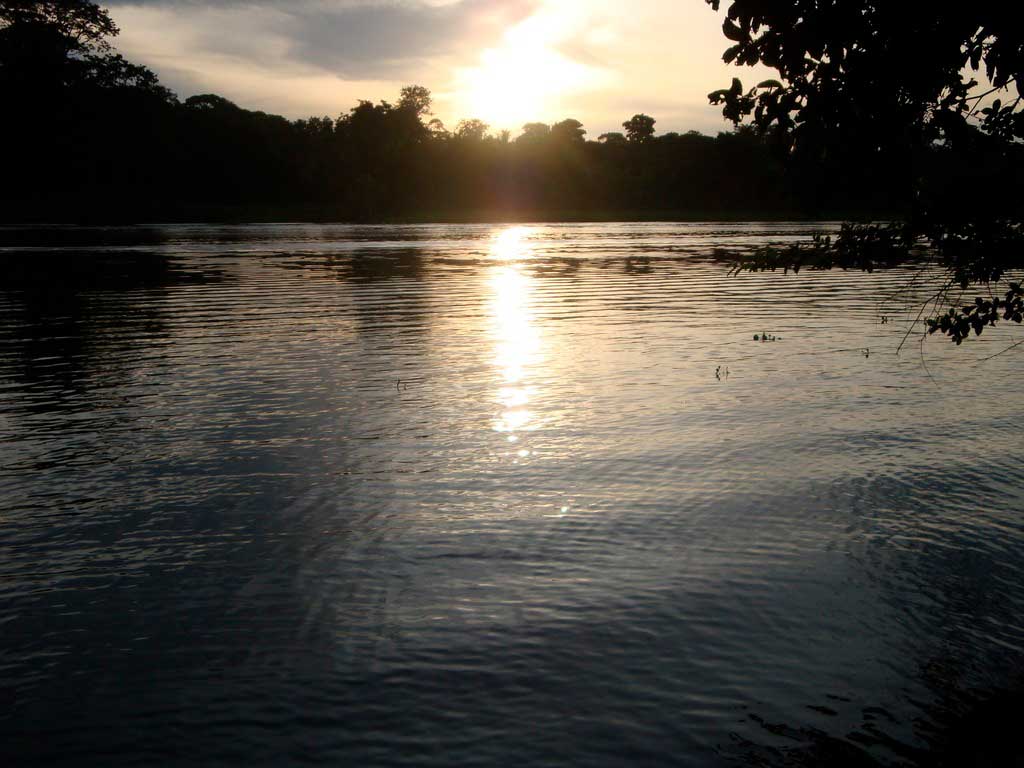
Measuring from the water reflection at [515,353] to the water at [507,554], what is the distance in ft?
0.63

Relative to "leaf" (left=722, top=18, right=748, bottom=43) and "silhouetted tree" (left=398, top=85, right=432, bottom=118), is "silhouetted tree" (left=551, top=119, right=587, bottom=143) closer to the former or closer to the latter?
"silhouetted tree" (left=398, top=85, right=432, bottom=118)

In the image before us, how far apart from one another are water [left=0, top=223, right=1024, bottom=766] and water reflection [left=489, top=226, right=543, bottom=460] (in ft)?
0.63

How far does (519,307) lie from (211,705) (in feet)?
85.8

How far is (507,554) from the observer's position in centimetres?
977

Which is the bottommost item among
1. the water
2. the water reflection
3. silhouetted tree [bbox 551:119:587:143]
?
the water

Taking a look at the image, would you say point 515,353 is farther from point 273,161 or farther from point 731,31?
point 273,161

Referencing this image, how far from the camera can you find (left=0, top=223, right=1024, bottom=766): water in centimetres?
682

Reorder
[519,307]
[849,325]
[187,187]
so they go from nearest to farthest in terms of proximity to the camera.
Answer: [849,325] < [519,307] < [187,187]

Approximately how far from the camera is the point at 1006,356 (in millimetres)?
21438

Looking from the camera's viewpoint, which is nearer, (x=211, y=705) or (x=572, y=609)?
(x=211, y=705)

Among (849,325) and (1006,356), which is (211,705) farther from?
(849,325)

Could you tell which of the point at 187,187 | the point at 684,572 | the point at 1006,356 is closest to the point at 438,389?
the point at 684,572

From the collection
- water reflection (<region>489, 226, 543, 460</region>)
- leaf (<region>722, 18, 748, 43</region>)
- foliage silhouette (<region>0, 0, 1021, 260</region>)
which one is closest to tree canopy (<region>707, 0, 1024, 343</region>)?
leaf (<region>722, 18, 748, 43</region>)

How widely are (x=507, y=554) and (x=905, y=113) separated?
5.96m
